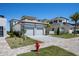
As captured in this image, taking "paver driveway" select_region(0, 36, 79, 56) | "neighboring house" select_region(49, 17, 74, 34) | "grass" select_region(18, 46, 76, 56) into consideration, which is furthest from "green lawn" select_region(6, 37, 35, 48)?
"neighboring house" select_region(49, 17, 74, 34)

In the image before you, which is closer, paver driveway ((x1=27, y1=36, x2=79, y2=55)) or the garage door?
paver driveway ((x1=27, y1=36, x2=79, y2=55))

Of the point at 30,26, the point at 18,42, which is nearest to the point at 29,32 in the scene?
the point at 30,26

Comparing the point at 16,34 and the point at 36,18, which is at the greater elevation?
the point at 36,18

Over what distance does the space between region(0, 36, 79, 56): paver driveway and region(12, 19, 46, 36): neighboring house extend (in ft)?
1.55

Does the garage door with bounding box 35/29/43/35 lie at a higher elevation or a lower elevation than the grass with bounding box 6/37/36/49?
higher

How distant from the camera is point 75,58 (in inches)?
Result: 313

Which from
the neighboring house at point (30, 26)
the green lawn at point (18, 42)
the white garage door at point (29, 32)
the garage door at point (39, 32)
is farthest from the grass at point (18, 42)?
A: the garage door at point (39, 32)

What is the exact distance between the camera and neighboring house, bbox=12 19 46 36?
1021 centimetres

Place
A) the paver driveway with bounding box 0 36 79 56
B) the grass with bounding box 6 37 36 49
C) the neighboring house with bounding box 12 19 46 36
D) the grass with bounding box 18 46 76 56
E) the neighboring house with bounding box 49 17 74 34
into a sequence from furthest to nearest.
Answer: the neighboring house with bounding box 12 19 46 36, the neighboring house with bounding box 49 17 74 34, the grass with bounding box 6 37 36 49, the paver driveway with bounding box 0 36 79 56, the grass with bounding box 18 46 76 56

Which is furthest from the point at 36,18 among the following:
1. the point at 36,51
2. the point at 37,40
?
the point at 36,51

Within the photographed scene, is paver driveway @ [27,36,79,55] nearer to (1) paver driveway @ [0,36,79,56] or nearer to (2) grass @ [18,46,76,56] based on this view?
(1) paver driveway @ [0,36,79,56]

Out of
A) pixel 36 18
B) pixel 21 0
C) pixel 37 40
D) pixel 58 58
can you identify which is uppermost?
pixel 21 0

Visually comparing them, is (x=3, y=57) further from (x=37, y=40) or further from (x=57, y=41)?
(x=57, y=41)

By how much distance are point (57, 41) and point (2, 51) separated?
3.19m
